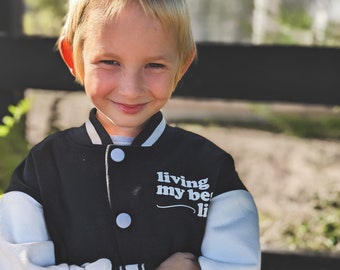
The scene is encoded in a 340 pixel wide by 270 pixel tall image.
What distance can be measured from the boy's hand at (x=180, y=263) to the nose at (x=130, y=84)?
409mm

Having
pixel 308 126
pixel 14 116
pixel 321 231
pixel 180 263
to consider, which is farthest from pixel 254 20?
pixel 180 263

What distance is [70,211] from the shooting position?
1.79m

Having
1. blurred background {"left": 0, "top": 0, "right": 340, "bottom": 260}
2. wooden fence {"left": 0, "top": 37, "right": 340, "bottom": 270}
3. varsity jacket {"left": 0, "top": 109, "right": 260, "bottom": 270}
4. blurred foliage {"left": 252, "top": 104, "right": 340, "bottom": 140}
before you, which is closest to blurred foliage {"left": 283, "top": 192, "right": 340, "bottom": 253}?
blurred background {"left": 0, "top": 0, "right": 340, "bottom": 260}

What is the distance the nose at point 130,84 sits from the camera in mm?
1709

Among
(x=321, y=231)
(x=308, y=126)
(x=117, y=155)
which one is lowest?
→ (x=321, y=231)

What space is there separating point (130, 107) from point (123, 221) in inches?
10.9

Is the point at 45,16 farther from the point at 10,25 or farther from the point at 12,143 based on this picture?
the point at 12,143

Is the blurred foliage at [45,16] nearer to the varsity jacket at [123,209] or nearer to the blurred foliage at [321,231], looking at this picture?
the blurred foliage at [321,231]

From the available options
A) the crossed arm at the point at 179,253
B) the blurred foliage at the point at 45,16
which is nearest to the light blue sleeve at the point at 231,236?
the crossed arm at the point at 179,253

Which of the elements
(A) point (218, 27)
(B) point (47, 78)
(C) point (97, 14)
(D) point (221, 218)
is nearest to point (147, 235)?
(D) point (221, 218)

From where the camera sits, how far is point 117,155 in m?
1.78

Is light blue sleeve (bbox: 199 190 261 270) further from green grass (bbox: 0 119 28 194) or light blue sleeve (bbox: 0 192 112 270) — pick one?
green grass (bbox: 0 119 28 194)

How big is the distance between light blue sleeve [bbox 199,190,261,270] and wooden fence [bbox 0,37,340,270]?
4.83 ft

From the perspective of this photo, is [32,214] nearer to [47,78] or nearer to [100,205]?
[100,205]
